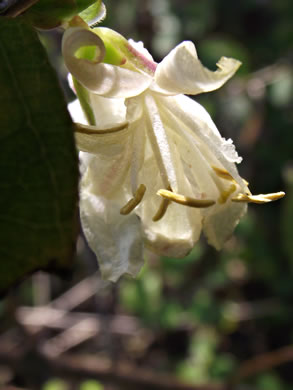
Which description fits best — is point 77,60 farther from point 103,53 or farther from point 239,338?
point 239,338

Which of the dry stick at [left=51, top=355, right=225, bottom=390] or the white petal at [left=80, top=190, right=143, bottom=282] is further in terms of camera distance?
the dry stick at [left=51, top=355, right=225, bottom=390]

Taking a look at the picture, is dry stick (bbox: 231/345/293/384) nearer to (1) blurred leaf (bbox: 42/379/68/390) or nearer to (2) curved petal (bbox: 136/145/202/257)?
(1) blurred leaf (bbox: 42/379/68/390)

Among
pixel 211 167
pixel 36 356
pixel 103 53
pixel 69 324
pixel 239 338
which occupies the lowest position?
pixel 239 338

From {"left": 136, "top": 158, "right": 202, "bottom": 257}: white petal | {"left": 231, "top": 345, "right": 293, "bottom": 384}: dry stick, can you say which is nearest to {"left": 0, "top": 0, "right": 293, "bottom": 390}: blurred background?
{"left": 231, "top": 345, "right": 293, "bottom": 384}: dry stick

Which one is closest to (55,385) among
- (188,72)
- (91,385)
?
(91,385)

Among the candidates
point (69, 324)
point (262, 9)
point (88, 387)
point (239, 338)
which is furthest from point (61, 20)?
point (262, 9)

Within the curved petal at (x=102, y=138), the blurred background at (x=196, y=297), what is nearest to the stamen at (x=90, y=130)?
→ the curved petal at (x=102, y=138)

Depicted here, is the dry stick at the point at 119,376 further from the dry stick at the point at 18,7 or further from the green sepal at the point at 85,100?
the dry stick at the point at 18,7
